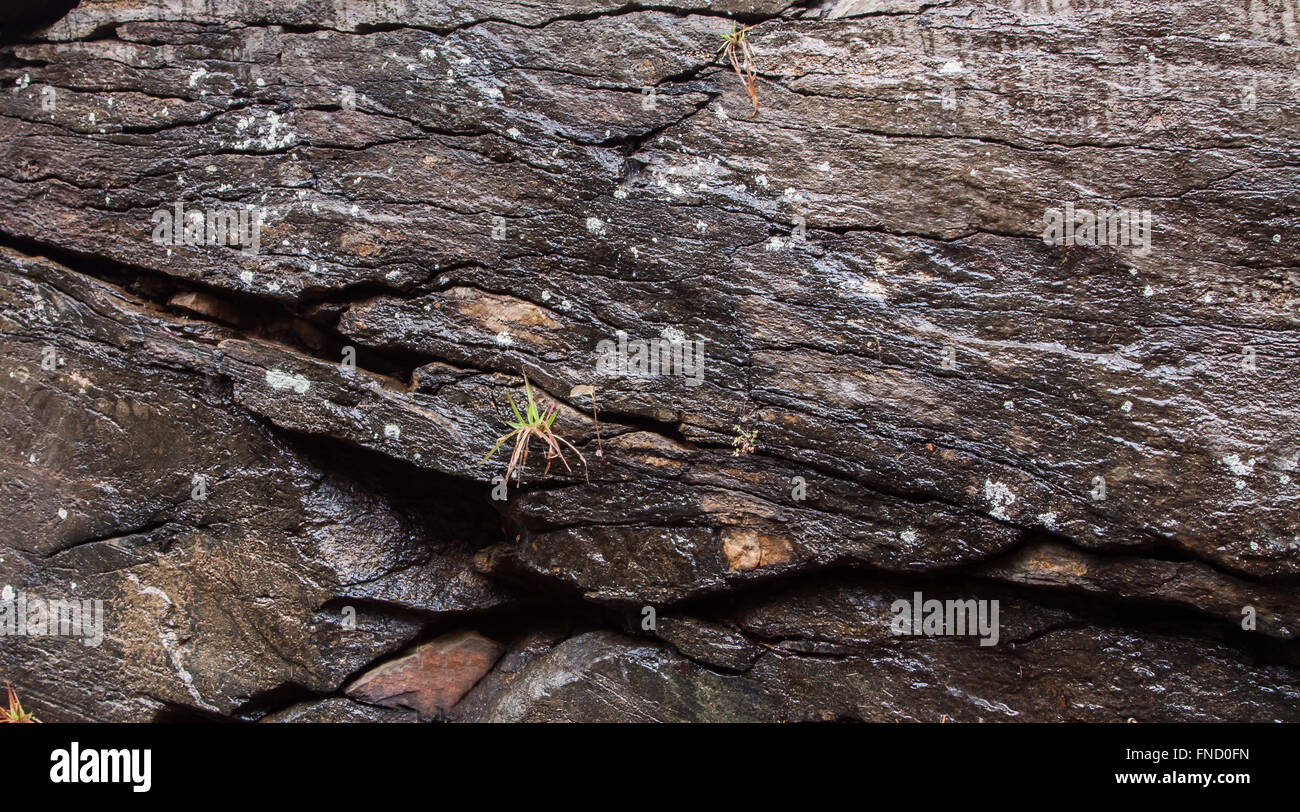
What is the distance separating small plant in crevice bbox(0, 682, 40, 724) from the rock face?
0.10m

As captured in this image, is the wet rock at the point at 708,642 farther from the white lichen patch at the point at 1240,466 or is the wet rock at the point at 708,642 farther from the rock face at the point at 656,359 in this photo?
the white lichen patch at the point at 1240,466

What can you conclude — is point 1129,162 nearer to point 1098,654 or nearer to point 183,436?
point 1098,654

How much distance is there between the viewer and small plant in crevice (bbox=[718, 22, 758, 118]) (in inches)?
197

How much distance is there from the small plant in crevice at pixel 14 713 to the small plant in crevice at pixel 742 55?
677 centimetres

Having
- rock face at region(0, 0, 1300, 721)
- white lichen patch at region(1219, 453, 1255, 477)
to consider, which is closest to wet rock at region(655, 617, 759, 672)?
rock face at region(0, 0, 1300, 721)

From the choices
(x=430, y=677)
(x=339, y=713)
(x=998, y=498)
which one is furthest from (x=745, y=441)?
(x=339, y=713)

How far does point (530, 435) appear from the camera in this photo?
15.3 feet

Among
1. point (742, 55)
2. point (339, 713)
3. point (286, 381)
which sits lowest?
point (339, 713)

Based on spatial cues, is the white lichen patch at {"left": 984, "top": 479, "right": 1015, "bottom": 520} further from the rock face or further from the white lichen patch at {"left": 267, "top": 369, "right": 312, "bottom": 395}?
the white lichen patch at {"left": 267, "top": 369, "right": 312, "bottom": 395}

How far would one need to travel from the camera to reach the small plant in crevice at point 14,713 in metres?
4.87

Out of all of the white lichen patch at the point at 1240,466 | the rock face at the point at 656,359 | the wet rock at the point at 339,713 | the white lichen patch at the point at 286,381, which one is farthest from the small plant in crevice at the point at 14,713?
the white lichen patch at the point at 1240,466

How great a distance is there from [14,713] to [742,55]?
23.3 ft

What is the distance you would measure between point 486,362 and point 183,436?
232 cm

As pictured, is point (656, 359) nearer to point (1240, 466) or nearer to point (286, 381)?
point (286, 381)
